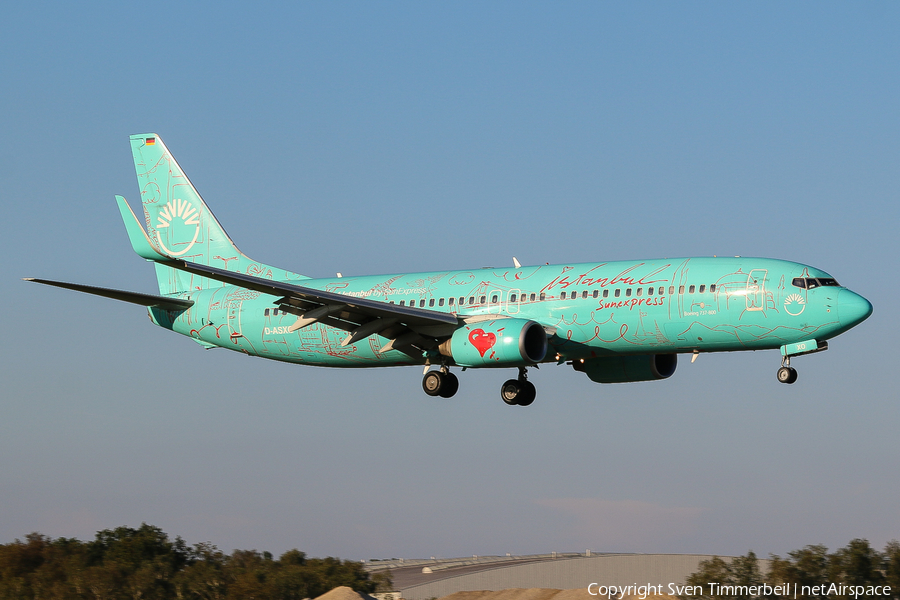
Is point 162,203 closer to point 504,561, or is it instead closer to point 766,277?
point 766,277

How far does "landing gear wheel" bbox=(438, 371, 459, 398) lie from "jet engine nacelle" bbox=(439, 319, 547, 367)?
3.05 m

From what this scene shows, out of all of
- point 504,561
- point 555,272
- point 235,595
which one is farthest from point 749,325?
point 504,561

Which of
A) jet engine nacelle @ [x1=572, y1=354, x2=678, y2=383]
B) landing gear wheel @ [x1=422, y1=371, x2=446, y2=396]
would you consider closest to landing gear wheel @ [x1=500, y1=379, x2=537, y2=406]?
jet engine nacelle @ [x1=572, y1=354, x2=678, y2=383]

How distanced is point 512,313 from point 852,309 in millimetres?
12102

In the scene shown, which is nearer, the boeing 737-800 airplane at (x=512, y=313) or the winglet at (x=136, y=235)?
the boeing 737-800 airplane at (x=512, y=313)

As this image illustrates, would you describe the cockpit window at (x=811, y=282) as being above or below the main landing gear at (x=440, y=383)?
above

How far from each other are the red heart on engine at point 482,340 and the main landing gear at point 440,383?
3907mm

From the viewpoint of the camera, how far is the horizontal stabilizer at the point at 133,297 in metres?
41.2

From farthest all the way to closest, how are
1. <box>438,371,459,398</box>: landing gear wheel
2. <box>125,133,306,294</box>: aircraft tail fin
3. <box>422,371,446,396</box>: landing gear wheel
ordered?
1. <box>125,133,306,294</box>: aircraft tail fin
2. <box>438,371,459,398</box>: landing gear wheel
3. <box>422,371,446,396</box>: landing gear wheel

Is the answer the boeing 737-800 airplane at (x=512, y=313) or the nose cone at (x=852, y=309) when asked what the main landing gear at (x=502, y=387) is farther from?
the nose cone at (x=852, y=309)

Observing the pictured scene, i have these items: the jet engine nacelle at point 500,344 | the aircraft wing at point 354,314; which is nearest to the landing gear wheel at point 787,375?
the jet engine nacelle at point 500,344

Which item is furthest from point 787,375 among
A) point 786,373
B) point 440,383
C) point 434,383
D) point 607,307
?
point 434,383

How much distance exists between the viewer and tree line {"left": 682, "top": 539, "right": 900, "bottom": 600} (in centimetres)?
5512

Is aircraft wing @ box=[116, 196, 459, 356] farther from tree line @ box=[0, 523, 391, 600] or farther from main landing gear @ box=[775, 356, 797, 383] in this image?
tree line @ box=[0, 523, 391, 600]
